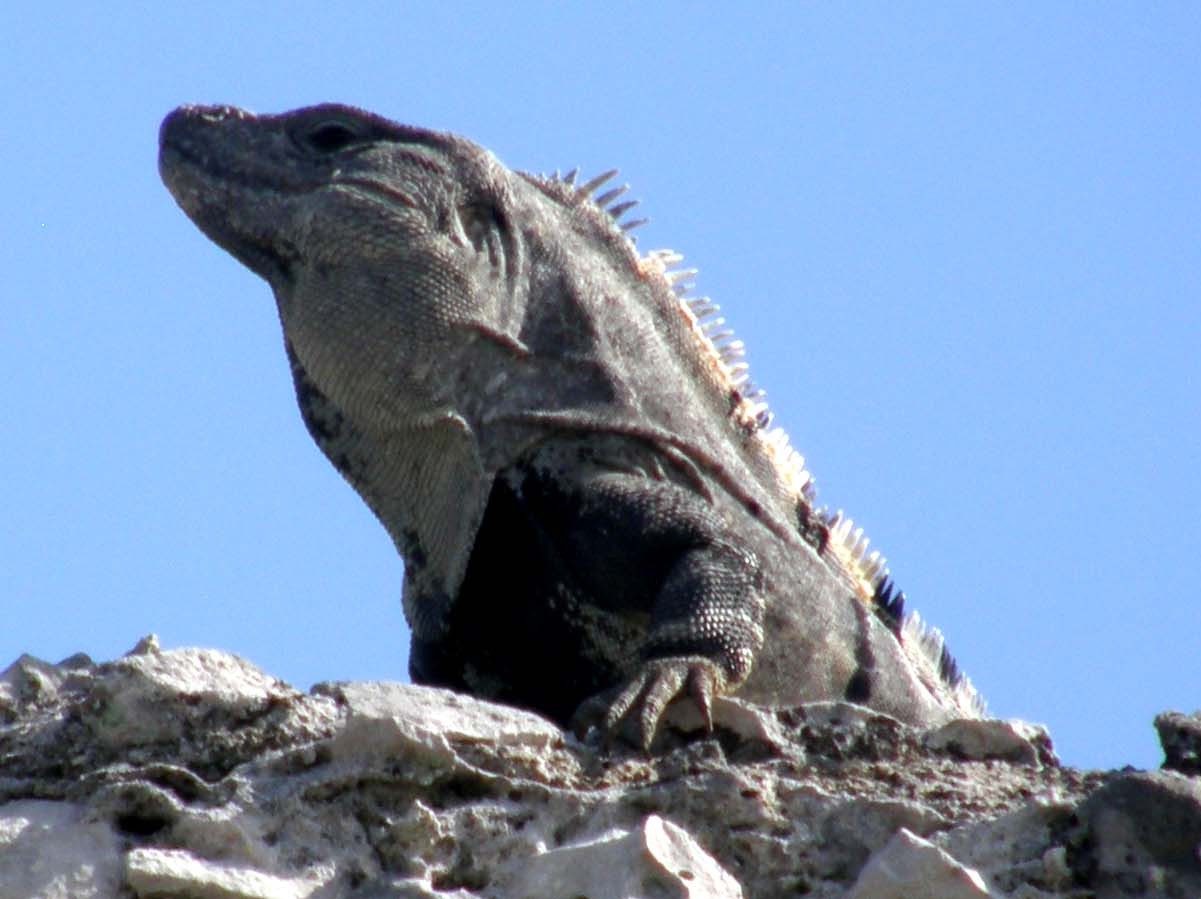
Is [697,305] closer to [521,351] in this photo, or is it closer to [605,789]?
[521,351]

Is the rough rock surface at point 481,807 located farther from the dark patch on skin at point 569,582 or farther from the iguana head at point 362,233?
the iguana head at point 362,233

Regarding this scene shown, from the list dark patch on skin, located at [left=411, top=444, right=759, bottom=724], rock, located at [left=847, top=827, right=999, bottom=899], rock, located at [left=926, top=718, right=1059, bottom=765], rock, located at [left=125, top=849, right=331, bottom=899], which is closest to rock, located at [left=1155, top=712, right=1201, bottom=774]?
rock, located at [left=926, top=718, right=1059, bottom=765]

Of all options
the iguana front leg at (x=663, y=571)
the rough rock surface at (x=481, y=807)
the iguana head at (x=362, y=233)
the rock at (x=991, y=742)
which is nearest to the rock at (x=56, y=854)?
the rough rock surface at (x=481, y=807)

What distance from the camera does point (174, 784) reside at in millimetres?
6168

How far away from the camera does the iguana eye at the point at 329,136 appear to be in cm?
954

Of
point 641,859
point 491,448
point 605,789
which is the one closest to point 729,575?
point 491,448

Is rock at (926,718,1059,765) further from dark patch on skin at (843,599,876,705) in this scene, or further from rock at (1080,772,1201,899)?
dark patch on skin at (843,599,876,705)

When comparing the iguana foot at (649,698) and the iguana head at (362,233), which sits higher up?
the iguana head at (362,233)

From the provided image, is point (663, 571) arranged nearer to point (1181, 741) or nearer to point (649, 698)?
point (649, 698)

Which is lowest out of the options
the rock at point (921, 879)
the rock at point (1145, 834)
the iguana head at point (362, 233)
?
the rock at point (921, 879)

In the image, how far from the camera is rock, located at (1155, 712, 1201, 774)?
22.4ft

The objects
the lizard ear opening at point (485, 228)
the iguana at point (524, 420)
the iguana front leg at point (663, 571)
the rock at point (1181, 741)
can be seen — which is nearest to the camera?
the rock at point (1181, 741)

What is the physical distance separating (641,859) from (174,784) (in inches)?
45.2

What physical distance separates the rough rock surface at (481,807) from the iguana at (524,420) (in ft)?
4.57
